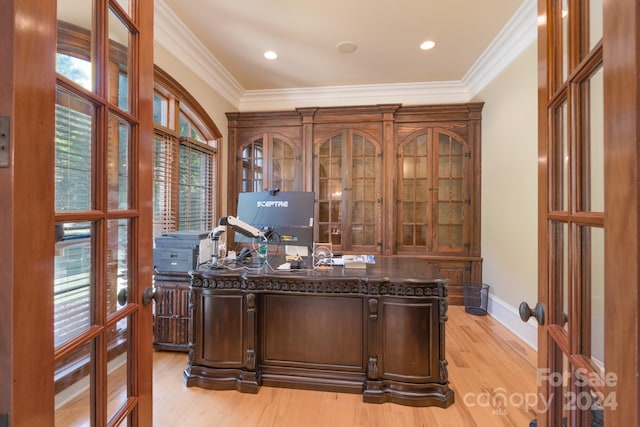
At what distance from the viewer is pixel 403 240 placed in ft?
12.9

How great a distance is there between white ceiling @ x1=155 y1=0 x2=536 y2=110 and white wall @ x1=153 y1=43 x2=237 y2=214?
0.12m

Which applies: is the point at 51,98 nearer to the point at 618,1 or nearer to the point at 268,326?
the point at 618,1

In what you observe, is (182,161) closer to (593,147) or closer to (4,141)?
(4,141)

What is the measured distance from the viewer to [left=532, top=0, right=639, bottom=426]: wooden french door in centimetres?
46

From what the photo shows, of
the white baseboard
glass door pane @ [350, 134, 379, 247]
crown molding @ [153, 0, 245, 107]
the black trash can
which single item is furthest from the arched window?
the white baseboard

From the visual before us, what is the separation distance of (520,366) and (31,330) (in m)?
3.02

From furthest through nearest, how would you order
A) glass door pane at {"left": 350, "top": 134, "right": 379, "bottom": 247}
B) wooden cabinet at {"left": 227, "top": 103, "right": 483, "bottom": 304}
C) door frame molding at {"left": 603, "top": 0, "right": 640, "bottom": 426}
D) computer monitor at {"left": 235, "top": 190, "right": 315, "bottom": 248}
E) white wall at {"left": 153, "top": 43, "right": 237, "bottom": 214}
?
glass door pane at {"left": 350, "top": 134, "right": 379, "bottom": 247}
wooden cabinet at {"left": 227, "top": 103, "right": 483, "bottom": 304}
white wall at {"left": 153, "top": 43, "right": 237, "bottom": 214}
computer monitor at {"left": 235, "top": 190, "right": 315, "bottom": 248}
door frame molding at {"left": 603, "top": 0, "right": 640, "bottom": 426}

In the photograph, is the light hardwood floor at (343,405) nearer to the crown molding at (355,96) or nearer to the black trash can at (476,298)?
the black trash can at (476,298)

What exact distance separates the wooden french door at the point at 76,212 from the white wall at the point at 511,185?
307cm

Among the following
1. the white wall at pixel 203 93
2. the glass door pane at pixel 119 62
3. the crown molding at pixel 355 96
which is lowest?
the glass door pane at pixel 119 62

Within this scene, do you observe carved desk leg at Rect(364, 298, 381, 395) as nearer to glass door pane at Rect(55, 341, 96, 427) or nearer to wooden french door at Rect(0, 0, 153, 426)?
wooden french door at Rect(0, 0, 153, 426)

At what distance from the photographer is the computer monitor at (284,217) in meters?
2.12

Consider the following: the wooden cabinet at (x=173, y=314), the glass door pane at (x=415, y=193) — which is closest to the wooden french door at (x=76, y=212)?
the wooden cabinet at (x=173, y=314)

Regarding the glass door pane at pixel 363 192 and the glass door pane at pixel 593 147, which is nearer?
the glass door pane at pixel 593 147
